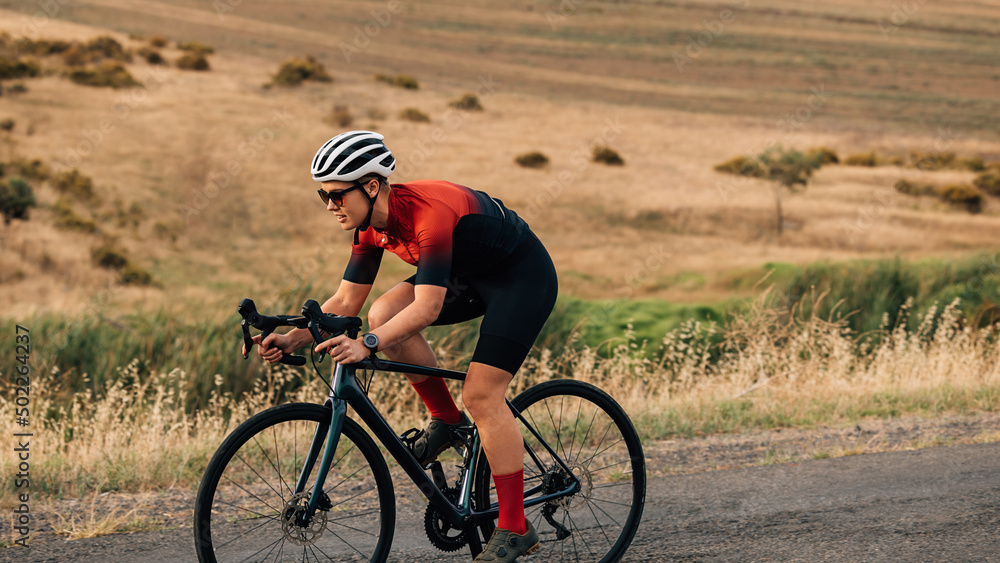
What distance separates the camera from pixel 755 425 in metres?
6.96

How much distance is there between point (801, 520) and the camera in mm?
4742

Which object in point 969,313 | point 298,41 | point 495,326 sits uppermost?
point 298,41

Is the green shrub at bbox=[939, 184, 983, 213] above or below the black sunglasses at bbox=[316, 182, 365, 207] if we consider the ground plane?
above

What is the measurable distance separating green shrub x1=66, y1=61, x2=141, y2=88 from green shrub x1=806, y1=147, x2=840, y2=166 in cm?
3882

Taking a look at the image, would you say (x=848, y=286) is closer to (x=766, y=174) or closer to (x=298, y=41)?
(x=766, y=174)

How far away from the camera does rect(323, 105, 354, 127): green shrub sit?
51250mm

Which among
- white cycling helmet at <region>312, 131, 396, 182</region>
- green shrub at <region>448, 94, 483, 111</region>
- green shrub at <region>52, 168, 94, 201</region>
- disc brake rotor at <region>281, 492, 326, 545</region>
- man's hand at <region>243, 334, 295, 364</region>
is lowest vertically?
disc brake rotor at <region>281, 492, 326, 545</region>

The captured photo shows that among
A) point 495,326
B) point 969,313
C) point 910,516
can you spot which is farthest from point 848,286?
point 495,326

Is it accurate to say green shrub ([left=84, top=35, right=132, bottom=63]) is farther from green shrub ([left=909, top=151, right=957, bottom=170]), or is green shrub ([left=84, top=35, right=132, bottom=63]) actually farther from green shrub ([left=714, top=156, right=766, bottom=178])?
green shrub ([left=909, top=151, right=957, bottom=170])

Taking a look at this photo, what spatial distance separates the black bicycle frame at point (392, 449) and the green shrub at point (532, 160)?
4276 cm

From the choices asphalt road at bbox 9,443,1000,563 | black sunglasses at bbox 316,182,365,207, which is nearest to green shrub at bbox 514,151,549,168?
asphalt road at bbox 9,443,1000,563

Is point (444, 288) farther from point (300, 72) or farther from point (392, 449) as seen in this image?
point (300, 72)

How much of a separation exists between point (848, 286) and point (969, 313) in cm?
305

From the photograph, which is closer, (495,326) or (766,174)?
(495,326)
